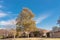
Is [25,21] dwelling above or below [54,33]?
above

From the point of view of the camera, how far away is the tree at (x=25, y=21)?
47094 mm

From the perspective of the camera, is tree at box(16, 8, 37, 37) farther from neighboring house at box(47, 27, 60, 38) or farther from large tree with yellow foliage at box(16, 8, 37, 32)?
neighboring house at box(47, 27, 60, 38)

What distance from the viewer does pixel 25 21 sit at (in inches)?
1865

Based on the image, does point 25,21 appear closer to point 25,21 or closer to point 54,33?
point 25,21

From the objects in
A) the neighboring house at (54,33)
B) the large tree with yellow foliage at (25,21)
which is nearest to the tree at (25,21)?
the large tree with yellow foliage at (25,21)

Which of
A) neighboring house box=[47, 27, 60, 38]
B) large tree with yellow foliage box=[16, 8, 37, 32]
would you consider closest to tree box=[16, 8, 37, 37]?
large tree with yellow foliage box=[16, 8, 37, 32]

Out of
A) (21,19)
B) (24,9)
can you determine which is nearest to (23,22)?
(21,19)

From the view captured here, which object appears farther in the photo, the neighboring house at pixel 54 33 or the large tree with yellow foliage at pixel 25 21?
the neighboring house at pixel 54 33

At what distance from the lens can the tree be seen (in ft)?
155

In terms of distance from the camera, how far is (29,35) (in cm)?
5238

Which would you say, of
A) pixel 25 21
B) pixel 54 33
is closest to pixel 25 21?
pixel 25 21

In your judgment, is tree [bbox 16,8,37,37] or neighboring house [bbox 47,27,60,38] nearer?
tree [bbox 16,8,37,37]

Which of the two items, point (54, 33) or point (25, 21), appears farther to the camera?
point (54, 33)

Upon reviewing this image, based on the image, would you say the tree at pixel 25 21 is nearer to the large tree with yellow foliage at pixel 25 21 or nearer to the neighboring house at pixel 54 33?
the large tree with yellow foliage at pixel 25 21
